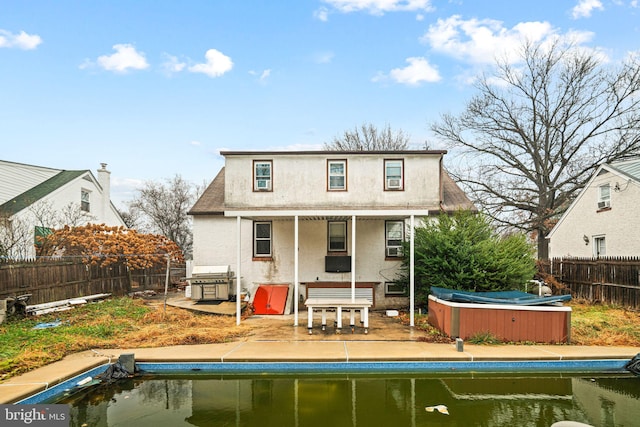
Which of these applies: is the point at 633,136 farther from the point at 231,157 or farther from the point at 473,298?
the point at 231,157

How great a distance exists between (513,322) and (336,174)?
22.1ft

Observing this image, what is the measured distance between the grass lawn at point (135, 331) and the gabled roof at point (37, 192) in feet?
26.7

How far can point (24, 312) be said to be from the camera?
10672 mm

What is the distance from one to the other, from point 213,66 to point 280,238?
7715mm

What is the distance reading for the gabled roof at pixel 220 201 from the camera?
1462 cm

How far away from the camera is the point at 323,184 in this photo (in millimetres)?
13047

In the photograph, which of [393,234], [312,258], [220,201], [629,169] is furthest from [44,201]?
[629,169]

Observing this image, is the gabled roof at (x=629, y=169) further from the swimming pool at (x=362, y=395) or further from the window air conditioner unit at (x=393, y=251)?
the swimming pool at (x=362, y=395)

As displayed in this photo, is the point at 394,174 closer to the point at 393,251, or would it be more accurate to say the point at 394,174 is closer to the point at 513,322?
the point at 393,251

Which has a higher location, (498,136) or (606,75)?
(606,75)

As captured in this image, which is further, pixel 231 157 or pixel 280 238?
pixel 280 238

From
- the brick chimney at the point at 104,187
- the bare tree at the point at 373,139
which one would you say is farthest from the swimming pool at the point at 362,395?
the bare tree at the point at 373,139

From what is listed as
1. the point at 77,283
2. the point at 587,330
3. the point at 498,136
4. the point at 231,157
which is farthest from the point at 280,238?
the point at 498,136

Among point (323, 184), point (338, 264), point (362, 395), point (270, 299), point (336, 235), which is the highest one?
point (323, 184)
